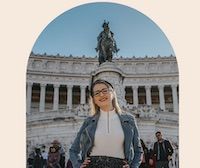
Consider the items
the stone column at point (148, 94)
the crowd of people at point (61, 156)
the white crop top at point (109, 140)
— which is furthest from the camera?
the stone column at point (148, 94)

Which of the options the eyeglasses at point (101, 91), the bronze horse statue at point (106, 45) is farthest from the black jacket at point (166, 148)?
the bronze horse statue at point (106, 45)

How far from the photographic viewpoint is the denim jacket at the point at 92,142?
5617 millimetres

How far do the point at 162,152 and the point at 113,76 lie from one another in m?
1.34

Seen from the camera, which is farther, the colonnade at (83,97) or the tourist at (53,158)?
the colonnade at (83,97)

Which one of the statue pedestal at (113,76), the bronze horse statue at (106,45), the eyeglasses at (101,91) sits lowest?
the eyeglasses at (101,91)

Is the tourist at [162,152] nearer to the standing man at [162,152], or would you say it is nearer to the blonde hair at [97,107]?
the standing man at [162,152]

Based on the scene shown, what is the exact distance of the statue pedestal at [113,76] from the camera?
21.0 feet

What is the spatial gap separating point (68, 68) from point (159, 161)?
2.11 metres

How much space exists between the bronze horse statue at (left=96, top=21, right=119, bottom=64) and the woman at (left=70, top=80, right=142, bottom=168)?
1114 millimetres

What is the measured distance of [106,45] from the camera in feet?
22.5

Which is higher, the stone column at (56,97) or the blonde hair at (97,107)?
the stone column at (56,97)

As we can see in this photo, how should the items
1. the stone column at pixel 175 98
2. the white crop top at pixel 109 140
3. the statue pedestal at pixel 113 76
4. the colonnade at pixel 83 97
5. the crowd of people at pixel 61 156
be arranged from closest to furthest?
the white crop top at pixel 109 140, the statue pedestal at pixel 113 76, the crowd of people at pixel 61 156, the colonnade at pixel 83 97, the stone column at pixel 175 98

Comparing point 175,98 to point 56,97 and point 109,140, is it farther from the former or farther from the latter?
point 109,140

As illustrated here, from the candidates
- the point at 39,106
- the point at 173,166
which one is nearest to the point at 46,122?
the point at 39,106
